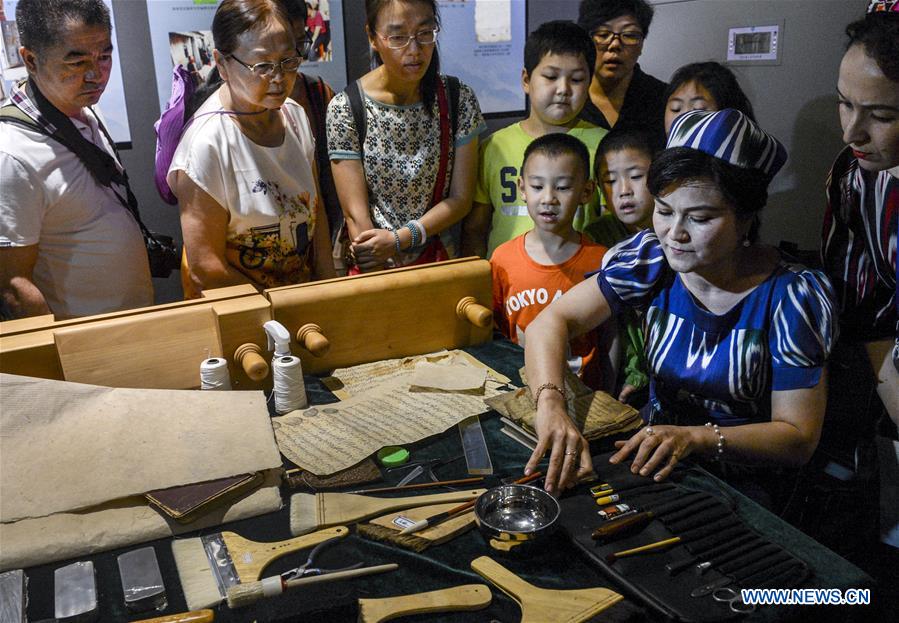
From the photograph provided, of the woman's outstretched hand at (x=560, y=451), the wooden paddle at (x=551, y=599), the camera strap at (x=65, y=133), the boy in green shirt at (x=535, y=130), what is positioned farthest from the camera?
the boy in green shirt at (x=535, y=130)

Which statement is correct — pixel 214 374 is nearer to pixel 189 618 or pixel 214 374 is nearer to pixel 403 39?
pixel 189 618

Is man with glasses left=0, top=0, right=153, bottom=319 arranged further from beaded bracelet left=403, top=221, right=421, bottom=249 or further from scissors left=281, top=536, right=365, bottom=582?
scissors left=281, top=536, right=365, bottom=582

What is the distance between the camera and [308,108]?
9.43 feet

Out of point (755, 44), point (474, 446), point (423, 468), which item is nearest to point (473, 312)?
point (474, 446)

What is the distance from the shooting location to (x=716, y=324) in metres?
1.83

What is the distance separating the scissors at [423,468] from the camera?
62.8 inches

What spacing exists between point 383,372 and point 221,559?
88cm

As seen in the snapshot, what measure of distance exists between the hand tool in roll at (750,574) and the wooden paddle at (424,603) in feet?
1.18


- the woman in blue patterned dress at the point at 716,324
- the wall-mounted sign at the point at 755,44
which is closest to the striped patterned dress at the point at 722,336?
the woman in blue patterned dress at the point at 716,324

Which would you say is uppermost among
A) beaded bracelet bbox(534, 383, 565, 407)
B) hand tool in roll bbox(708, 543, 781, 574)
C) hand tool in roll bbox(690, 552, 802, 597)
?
beaded bracelet bbox(534, 383, 565, 407)

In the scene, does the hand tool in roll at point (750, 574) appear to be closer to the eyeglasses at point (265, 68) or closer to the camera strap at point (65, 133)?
the eyeglasses at point (265, 68)

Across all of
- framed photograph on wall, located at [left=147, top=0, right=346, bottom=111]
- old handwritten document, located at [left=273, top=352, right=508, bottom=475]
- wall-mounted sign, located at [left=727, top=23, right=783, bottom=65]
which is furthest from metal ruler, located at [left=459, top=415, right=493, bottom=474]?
wall-mounted sign, located at [left=727, top=23, right=783, bottom=65]

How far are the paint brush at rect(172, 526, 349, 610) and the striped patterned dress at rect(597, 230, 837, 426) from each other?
39.3 inches

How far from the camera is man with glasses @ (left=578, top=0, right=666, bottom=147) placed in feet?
9.16
